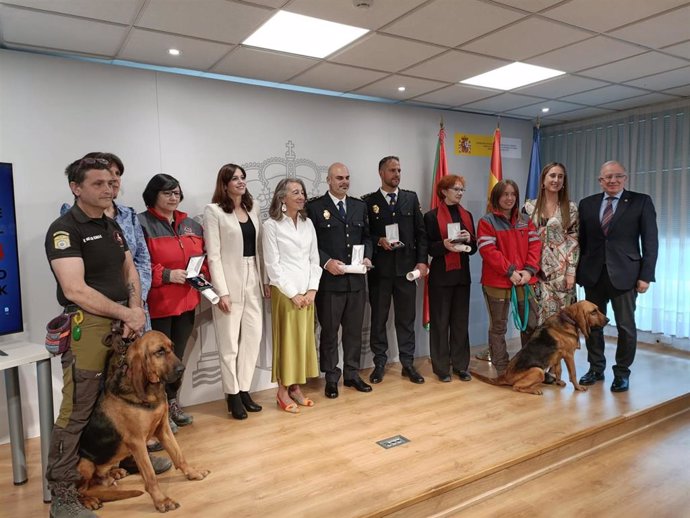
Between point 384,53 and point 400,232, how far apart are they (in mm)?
1368

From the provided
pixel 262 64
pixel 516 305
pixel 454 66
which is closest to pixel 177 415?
pixel 262 64

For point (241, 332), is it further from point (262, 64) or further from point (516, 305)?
point (516, 305)

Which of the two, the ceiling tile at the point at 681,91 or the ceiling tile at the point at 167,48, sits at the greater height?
the ceiling tile at the point at 681,91

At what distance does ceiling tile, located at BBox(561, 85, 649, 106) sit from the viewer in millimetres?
4527

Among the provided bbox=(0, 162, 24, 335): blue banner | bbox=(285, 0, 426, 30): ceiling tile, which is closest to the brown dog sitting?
bbox=(285, 0, 426, 30): ceiling tile

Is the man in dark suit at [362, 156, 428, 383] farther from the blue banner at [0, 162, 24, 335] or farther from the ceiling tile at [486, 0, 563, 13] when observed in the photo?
the blue banner at [0, 162, 24, 335]

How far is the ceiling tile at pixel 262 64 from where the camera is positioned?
132 inches

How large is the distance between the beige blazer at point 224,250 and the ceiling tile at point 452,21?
1610 mm

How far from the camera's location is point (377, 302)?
4.07 m

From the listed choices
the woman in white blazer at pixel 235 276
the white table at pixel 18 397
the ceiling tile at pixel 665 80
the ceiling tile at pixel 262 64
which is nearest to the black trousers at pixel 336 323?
the woman in white blazer at pixel 235 276

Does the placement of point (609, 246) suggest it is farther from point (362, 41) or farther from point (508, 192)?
point (362, 41)

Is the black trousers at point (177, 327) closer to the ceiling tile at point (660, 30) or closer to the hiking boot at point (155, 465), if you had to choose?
the hiking boot at point (155, 465)

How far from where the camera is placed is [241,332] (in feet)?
11.3

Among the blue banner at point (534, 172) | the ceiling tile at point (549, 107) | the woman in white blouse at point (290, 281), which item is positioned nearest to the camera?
the woman in white blouse at point (290, 281)
